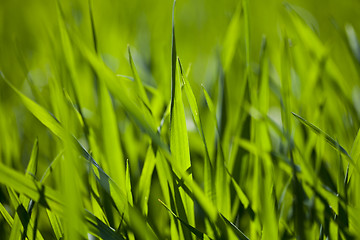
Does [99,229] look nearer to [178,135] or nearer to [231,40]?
[178,135]

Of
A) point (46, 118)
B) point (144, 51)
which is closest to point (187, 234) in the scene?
point (46, 118)

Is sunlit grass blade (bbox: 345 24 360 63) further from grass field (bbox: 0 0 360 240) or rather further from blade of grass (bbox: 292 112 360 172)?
blade of grass (bbox: 292 112 360 172)

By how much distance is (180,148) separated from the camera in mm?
355

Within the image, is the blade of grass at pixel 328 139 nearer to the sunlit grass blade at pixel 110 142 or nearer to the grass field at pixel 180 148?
the grass field at pixel 180 148

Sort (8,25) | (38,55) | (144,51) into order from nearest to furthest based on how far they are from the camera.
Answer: (144,51) < (38,55) < (8,25)

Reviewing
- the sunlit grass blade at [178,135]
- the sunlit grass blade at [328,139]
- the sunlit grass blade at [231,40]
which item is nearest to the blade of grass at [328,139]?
the sunlit grass blade at [328,139]

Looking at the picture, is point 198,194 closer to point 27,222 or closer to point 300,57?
point 27,222

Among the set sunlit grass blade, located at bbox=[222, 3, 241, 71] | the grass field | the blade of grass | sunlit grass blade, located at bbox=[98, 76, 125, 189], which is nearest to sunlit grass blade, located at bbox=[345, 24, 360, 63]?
the grass field

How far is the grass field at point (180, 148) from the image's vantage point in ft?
1.06

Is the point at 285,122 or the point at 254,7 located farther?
the point at 254,7

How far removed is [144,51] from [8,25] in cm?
53

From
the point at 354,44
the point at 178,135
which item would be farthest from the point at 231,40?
the point at 178,135

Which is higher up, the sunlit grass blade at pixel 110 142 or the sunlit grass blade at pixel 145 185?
the sunlit grass blade at pixel 110 142

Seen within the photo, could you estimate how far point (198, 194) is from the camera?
11.8 inches
